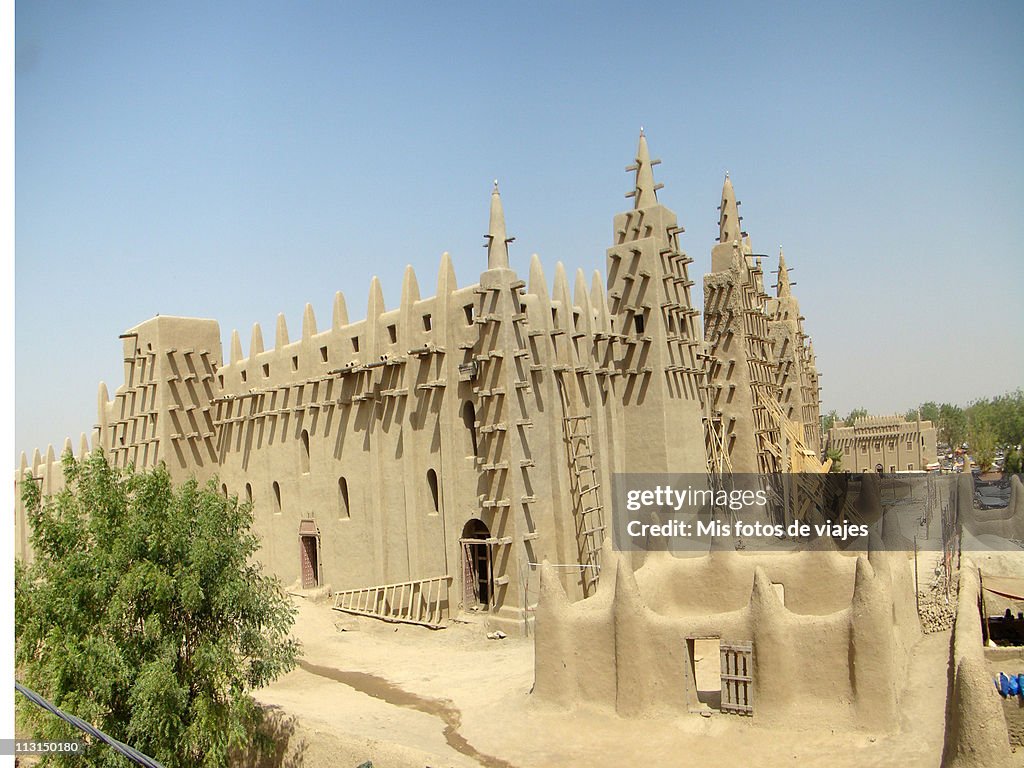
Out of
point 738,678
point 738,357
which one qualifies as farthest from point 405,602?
point 738,357

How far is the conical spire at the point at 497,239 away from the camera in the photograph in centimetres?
2664

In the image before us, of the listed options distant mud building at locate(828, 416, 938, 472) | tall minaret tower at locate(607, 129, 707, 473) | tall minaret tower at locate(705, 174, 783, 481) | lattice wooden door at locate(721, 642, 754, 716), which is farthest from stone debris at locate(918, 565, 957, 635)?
distant mud building at locate(828, 416, 938, 472)

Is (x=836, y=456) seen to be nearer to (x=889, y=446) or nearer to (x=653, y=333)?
(x=889, y=446)

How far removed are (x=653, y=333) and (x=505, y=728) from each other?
14.2 metres

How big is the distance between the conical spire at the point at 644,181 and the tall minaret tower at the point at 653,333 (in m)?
0.03

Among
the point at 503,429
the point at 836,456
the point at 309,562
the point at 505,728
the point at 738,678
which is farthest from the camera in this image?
the point at 836,456

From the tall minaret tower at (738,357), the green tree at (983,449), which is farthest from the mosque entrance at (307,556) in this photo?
the green tree at (983,449)

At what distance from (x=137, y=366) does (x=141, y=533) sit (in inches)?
961

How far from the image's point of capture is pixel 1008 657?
53.7 ft

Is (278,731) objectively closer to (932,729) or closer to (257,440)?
(932,729)

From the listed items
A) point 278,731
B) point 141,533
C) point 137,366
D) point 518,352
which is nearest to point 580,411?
point 518,352

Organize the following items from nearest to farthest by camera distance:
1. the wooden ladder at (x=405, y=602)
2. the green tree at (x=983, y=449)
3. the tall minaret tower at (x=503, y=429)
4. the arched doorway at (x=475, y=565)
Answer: the tall minaret tower at (x=503, y=429), the wooden ladder at (x=405, y=602), the arched doorway at (x=475, y=565), the green tree at (x=983, y=449)

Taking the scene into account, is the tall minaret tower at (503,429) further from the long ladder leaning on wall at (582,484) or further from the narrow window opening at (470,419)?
the long ladder leaning on wall at (582,484)

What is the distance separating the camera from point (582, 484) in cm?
2778
